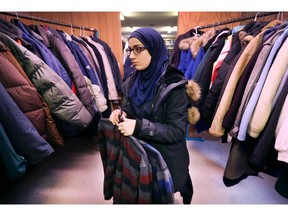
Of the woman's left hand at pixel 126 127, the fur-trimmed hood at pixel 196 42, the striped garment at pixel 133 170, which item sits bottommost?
the striped garment at pixel 133 170

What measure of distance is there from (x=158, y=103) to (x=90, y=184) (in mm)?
1063

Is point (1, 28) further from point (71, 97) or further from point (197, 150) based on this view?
point (197, 150)

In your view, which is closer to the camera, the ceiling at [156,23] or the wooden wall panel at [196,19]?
the ceiling at [156,23]

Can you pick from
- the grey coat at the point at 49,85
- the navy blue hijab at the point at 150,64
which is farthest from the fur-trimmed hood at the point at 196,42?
the grey coat at the point at 49,85

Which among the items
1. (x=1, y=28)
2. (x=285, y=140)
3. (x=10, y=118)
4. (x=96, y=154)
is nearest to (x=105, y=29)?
(x=1, y=28)

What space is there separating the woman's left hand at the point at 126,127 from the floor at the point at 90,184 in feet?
2.55

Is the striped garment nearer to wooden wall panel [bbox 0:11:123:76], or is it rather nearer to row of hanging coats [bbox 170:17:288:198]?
row of hanging coats [bbox 170:17:288:198]

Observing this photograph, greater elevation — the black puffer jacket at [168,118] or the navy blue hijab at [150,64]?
the navy blue hijab at [150,64]

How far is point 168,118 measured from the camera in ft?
2.30

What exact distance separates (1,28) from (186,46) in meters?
1.46

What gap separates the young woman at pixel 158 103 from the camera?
0.67m

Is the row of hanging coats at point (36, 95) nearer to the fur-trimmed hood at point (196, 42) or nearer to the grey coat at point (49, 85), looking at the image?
the grey coat at point (49, 85)

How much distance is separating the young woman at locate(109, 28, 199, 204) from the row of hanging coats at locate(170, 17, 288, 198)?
0.21m

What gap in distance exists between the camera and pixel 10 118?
66 cm
